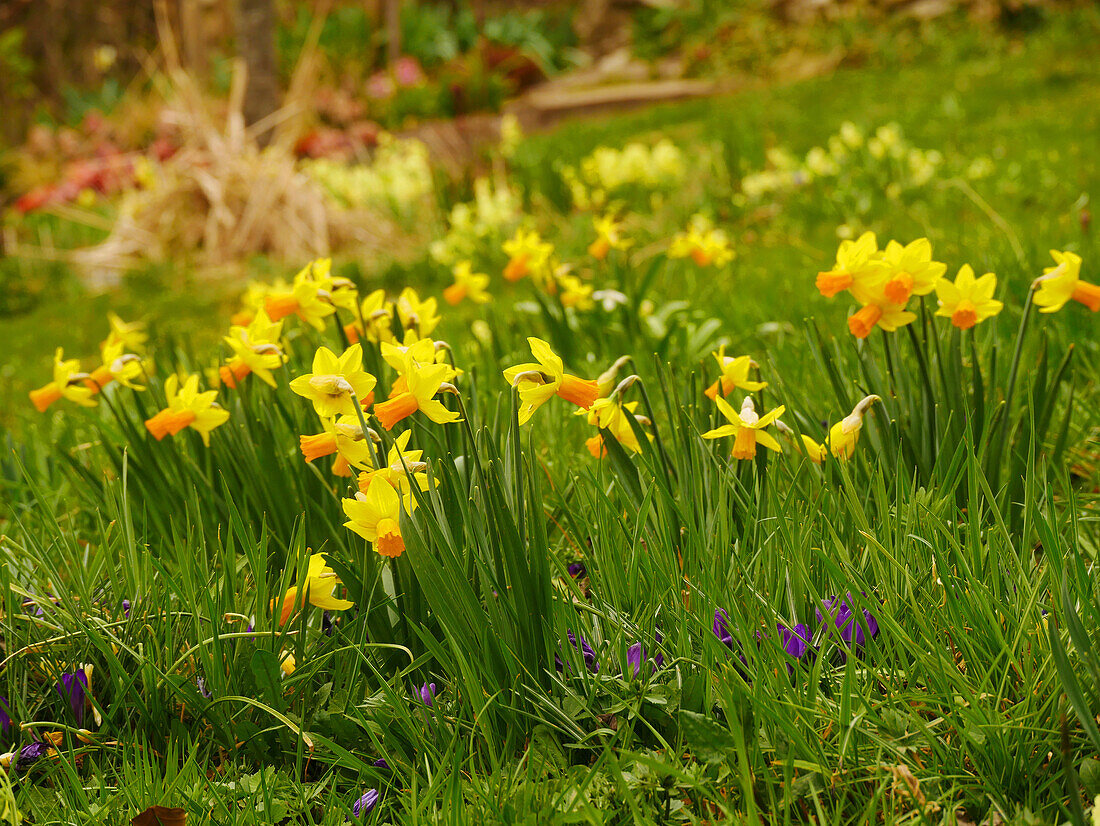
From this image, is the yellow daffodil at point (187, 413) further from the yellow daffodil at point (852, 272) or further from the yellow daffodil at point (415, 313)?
the yellow daffodil at point (852, 272)

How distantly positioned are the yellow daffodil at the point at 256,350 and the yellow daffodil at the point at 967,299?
48.6 inches

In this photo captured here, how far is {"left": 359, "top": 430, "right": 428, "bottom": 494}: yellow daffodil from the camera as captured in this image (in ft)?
3.85

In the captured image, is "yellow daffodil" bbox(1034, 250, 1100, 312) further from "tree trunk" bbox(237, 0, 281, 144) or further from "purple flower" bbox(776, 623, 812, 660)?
"tree trunk" bbox(237, 0, 281, 144)

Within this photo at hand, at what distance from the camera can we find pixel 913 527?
4.21 ft

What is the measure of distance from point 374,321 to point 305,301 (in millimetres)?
203

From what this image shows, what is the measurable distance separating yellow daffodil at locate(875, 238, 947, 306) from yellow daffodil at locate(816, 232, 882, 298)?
2 cm

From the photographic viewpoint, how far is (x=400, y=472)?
1.19 meters

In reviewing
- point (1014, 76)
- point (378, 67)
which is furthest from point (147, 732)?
point (378, 67)

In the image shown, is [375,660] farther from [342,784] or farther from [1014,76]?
[1014,76]

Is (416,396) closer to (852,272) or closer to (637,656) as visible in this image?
(637,656)

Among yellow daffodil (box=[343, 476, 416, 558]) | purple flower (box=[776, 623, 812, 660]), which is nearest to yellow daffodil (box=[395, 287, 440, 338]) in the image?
yellow daffodil (box=[343, 476, 416, 558])

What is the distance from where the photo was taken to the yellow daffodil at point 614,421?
1377mm

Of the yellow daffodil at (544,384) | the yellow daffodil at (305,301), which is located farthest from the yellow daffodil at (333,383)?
the yellow daffodil at (305,301)

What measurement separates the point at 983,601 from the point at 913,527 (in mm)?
198
